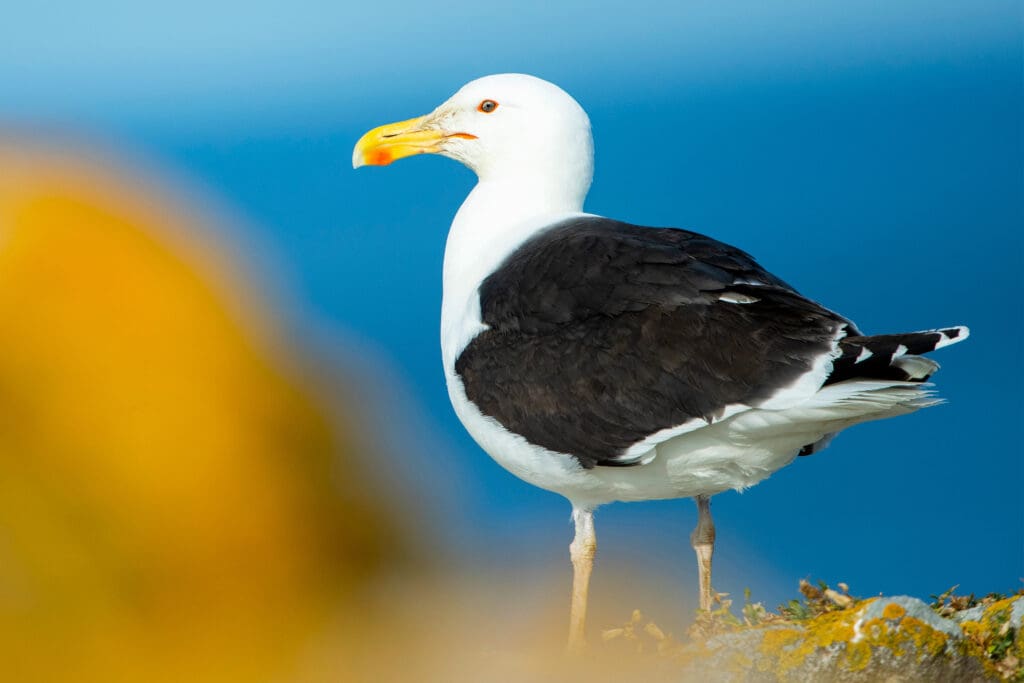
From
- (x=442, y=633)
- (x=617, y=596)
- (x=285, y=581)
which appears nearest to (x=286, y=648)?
(x=285, y=581)

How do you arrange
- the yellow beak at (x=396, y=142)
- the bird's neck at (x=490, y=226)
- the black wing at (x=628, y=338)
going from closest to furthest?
1. the black wing at (x=628, y=338)
2. the bird's neck at (x=490, y=226)
3. the yellow beak at (x=396, y=142)

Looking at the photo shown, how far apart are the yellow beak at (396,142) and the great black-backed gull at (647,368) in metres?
0.89

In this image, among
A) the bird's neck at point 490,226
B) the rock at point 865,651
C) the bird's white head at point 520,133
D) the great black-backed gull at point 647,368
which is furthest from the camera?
the bird's white head at point 520,133

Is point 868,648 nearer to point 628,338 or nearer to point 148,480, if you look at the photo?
point 628,338

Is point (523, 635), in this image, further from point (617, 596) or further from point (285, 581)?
point (285, 581)

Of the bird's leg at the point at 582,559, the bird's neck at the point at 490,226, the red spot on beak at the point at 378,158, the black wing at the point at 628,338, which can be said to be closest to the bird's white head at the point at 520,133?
the bird's neck at the point at 490,226

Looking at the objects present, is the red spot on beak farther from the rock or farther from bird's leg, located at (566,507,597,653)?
the rock

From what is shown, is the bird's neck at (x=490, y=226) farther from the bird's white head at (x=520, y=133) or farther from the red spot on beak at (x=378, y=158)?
the red spot on beak at (x=378, y=158)

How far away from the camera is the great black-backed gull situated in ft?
15.4

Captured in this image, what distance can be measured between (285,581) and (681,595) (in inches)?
65.1

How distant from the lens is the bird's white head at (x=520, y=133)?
6.33m

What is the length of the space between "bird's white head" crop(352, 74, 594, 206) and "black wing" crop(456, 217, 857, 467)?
2.76ft

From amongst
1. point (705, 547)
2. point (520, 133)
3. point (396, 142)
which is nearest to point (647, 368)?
point (705, 547)

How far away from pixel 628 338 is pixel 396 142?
2230 mm
